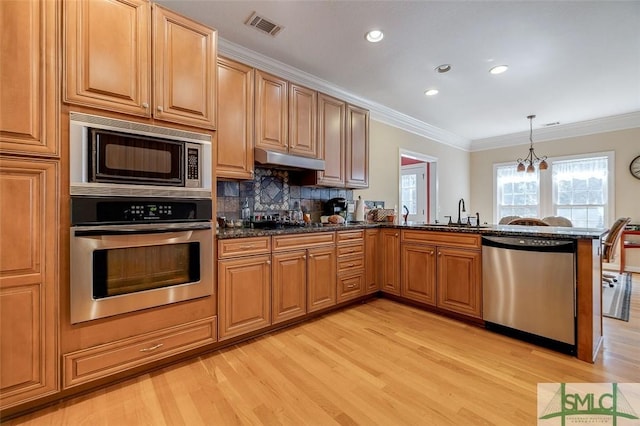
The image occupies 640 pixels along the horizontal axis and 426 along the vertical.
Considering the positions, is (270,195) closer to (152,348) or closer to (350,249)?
(350,249)

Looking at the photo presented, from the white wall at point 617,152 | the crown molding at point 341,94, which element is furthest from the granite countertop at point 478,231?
the white wall at point 617,152

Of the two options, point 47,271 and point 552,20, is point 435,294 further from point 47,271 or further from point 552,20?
point 47,271

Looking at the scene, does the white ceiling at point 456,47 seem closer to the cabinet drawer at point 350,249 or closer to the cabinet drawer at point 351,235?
the cabinet drawer at point 351,235

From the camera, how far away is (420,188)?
20.4 feet

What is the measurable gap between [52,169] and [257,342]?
1.79m

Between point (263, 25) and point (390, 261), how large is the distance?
2.73m

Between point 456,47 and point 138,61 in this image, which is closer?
point 138,61

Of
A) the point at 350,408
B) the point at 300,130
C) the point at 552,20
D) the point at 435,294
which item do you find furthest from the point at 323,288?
the point at 552,20

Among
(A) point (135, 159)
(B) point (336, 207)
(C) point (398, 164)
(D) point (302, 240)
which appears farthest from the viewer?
(C) point (398, 164)

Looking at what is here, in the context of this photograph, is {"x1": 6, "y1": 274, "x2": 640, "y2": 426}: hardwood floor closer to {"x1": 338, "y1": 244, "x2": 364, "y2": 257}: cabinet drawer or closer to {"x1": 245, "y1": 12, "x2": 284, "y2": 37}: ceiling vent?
{"x1": 338, "y1": 244, "x2": 364, "y2": 257}: cabinet drawer

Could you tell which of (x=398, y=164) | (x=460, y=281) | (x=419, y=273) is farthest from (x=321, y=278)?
(x=398, y=164)

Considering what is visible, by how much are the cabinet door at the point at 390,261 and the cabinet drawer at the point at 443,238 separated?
0.49ft

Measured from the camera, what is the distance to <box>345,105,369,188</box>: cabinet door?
3621 mm

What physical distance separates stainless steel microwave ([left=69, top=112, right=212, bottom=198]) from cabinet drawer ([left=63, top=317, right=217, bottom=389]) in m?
0.92
